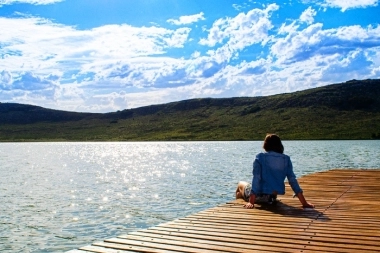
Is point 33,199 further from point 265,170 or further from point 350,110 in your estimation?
point 350,110

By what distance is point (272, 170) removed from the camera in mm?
12938

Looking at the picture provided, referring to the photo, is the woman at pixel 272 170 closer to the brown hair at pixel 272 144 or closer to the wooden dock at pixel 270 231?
the brown hair at pixel 272 144

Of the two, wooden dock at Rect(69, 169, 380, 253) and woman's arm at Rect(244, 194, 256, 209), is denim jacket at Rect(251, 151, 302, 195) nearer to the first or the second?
woman's arm at Rect(244, 194, 256, 209)

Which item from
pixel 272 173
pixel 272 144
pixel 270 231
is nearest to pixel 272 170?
pixel 272 173

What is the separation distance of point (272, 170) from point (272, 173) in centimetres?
9

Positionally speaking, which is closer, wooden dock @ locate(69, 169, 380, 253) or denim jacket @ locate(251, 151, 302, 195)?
wooden dock @ locate(69, 169, 380, 253)

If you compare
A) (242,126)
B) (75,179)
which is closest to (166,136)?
(242,126)

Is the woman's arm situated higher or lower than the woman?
lower

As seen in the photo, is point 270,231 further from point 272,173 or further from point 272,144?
point 272,144

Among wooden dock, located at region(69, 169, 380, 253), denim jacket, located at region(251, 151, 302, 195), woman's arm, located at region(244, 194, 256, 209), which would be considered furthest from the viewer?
woman's arm, located at region(244, 194, 256, 209)

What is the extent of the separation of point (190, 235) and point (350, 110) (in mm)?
189663

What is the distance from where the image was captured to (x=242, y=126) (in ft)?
630

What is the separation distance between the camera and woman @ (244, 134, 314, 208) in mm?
12805

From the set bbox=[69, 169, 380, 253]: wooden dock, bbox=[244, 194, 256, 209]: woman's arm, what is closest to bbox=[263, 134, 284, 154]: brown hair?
bbox=[244, 194, 256, 209]: woman's arm
